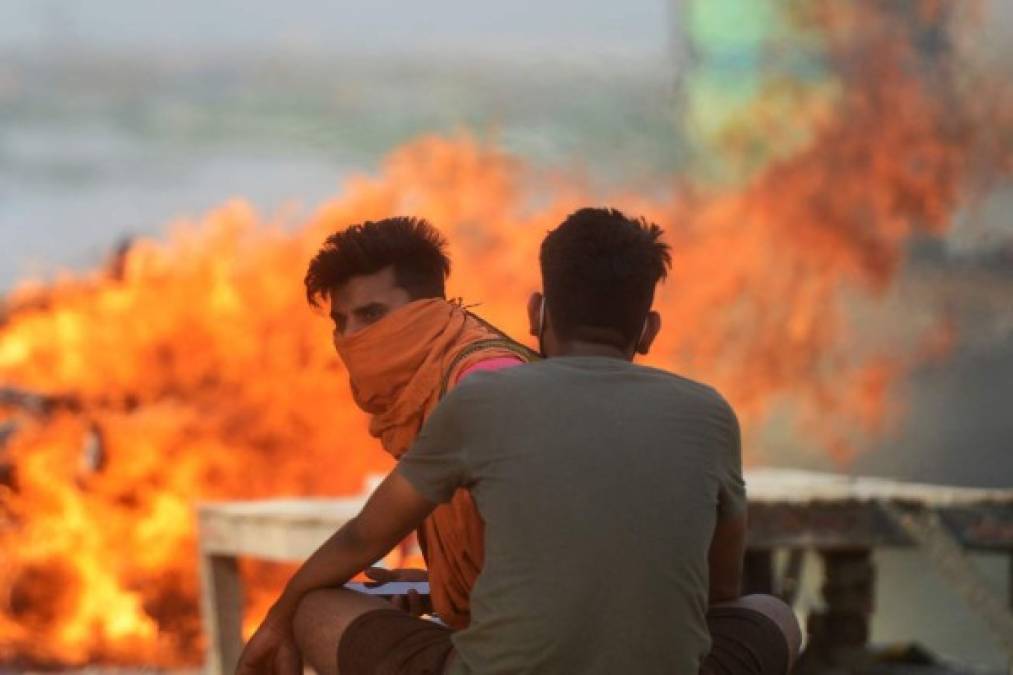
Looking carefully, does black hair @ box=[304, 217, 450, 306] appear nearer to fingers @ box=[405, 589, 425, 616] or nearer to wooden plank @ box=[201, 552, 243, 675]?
fingers @ box=[405, 589, 425, 616]

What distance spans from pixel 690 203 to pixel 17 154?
14.5ft

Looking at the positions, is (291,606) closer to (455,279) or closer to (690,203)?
(455,279)

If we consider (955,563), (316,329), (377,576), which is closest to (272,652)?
(377,576)

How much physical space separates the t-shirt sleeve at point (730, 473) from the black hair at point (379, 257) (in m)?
0.88

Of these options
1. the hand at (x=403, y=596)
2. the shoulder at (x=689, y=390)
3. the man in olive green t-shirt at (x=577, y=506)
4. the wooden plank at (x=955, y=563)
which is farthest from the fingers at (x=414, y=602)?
the wooden plank at (x=955, y=563)

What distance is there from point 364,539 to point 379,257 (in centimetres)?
78

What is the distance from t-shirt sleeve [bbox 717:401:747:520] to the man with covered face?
18.1 inches

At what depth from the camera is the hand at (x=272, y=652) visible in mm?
3484

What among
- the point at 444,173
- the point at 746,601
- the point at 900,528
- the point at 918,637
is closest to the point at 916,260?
the point at 918,637

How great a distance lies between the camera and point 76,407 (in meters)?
11.0

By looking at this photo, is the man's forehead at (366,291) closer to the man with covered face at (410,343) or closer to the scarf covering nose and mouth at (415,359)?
the man with covered face at (410,343)

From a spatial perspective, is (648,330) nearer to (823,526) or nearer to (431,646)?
(431,646)

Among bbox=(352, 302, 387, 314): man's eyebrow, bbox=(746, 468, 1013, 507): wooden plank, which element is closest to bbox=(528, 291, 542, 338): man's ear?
bbox=(352, 302, 387, 314): man's eyebrow

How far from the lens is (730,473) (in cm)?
339
